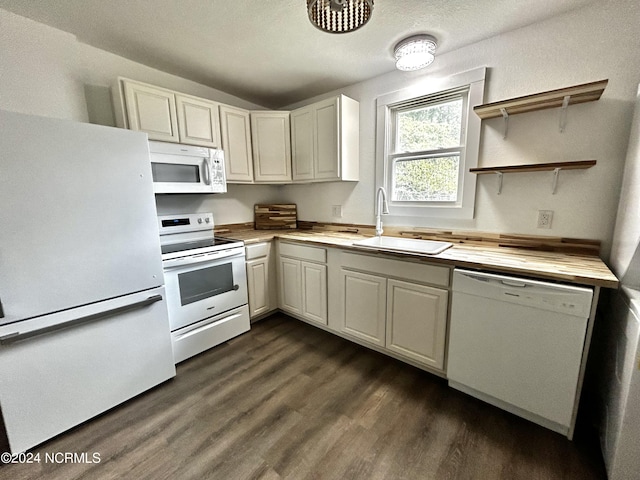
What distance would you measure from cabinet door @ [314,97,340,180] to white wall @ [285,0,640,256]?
0.83 m

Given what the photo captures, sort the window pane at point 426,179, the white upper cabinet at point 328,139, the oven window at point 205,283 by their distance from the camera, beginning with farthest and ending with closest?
1. the white upper cabinet at point 328,139
2. the window pane at point 426,179
3. the oven window at point 205,283

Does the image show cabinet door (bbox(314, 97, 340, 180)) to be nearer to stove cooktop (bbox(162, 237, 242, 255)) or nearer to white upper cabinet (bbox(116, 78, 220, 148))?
white upper cabinet (bbox(116, 78, 220, 148))

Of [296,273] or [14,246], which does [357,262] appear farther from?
[14,246]

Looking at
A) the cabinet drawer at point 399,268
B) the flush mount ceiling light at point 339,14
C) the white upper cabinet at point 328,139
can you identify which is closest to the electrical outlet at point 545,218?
the cabinet drawer at point 399,268

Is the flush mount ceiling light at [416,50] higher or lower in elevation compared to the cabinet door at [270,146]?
higher

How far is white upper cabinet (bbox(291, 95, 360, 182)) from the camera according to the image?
243 centimetres

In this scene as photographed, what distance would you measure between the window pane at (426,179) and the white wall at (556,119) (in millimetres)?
220

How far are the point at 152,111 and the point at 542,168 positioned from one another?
108 inches

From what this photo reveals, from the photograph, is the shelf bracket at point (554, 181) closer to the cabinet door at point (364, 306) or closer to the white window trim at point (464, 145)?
the white window trim at point (464, 145)

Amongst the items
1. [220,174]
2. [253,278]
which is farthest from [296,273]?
[220,174]

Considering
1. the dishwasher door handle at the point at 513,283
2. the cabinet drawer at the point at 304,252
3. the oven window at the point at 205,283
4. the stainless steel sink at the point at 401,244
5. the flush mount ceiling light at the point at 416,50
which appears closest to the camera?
the dishwasher door handle at the point at 513,283

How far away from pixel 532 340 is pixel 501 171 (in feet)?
3.52

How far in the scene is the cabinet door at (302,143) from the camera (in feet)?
8.61

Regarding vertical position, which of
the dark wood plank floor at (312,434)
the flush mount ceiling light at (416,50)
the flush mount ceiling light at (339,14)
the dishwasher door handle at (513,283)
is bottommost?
the dark wood plank floor at (312,434)
